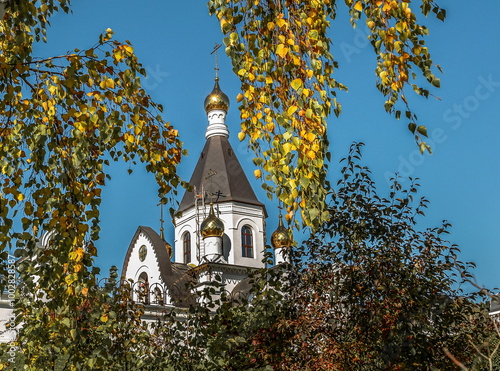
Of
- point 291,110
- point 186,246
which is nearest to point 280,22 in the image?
point 291,110

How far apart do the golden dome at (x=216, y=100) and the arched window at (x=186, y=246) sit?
7350 mm

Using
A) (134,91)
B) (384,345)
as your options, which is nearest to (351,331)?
(384,345)

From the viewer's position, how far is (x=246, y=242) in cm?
2969

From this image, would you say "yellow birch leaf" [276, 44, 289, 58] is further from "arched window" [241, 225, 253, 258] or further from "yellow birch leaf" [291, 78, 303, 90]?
"arched window" [241, 225, 253, 258]

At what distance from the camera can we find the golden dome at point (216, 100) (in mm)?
32781

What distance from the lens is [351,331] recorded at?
6.52 meters

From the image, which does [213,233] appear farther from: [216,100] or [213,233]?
[216,100]

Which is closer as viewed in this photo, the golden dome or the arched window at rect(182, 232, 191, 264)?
the arched window at rect(182, 232, 191, 264)

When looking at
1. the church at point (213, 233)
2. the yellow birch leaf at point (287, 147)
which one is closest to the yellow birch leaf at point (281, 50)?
the yellow birch leaf at point (287, 147)

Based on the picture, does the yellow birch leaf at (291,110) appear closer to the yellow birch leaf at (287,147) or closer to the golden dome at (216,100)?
the yellow birch leaf at (287,147)

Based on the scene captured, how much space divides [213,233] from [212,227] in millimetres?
281

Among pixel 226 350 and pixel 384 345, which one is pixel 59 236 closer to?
pixel 226 350

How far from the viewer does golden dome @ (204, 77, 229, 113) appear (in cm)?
3278

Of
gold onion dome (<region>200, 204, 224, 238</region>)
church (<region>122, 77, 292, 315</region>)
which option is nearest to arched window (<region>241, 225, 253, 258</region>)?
church (<region>122, 77, 292, 315</region>)
